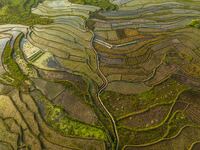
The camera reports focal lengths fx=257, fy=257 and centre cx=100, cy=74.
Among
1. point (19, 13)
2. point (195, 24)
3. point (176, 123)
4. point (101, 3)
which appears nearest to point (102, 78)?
point (176, 123)

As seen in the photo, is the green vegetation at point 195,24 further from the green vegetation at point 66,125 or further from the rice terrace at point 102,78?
the green vegetation at point 66,125

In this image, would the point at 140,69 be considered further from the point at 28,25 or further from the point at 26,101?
the point at 28,25

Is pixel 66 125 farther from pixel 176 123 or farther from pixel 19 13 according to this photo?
pixel 19 13

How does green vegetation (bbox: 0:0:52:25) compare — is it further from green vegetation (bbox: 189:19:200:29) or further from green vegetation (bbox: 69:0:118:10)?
green vegetation (bbox: 189:19:200:29)

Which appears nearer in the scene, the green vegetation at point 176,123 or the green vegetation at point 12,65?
the green vegetation at point 176,123

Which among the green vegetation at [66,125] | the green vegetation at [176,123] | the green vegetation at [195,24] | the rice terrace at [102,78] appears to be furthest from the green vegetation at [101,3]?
the green vegetation at [176,123]

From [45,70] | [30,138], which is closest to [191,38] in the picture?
[45,70]

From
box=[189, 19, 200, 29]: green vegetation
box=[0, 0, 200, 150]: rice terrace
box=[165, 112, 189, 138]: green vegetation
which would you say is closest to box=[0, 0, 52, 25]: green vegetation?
box=[0, 0, 200, 150]: rice terrace
